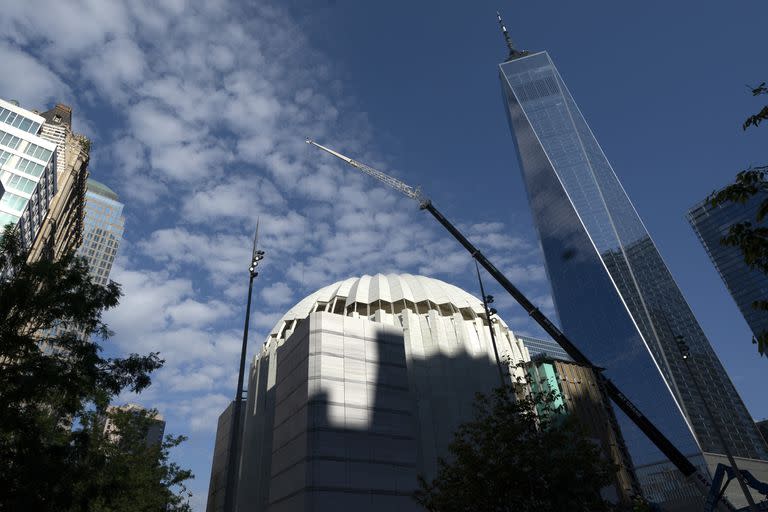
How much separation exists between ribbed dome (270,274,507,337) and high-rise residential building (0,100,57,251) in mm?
35049

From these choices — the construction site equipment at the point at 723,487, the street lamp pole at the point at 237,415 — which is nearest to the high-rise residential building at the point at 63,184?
the street lamp pole at the point at 237,415

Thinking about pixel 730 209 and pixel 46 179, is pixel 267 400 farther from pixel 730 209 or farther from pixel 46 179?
pixel 730 209

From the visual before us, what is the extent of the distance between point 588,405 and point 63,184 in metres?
90.3

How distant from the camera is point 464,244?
54031 millimetres

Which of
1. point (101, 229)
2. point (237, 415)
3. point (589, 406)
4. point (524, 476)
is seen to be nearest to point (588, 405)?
point (589, 406)

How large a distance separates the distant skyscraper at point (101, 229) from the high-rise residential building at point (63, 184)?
71.6m

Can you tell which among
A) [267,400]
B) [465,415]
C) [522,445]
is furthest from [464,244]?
[522,445]

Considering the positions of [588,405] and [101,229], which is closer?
[588,405]

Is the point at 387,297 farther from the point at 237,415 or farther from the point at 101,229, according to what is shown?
the point at 101,229

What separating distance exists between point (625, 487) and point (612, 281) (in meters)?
135

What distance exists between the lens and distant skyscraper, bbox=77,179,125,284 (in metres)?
171

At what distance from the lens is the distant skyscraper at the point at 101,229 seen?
171 metres

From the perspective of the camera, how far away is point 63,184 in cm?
8531

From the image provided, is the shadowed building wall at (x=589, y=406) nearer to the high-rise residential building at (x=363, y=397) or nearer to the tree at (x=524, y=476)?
the high-rise residential building at (x=363, y=397)
